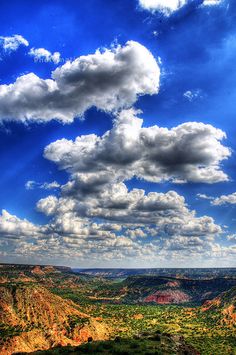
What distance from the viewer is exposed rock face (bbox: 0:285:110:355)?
13234 cm

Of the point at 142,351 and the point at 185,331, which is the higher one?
the point at 142,351

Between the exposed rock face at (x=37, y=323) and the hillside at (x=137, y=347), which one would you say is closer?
the hillside at (x=137, y=347)

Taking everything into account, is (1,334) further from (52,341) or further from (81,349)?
(81,349)

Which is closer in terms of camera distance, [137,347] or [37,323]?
[137,347]

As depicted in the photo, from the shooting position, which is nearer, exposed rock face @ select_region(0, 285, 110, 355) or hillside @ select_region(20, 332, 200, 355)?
hillside @ select_region(20, 332, 200, 355)

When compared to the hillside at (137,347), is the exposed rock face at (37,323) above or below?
below

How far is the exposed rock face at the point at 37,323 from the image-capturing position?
434 feet

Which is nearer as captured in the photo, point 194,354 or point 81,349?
point 81,349

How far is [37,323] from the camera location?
160m

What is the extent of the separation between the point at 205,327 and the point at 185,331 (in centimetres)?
2019

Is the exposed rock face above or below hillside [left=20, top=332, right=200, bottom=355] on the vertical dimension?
below

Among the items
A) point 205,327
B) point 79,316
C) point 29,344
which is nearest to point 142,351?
point 29,344

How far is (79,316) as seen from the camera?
185 meters

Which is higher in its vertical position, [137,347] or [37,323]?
[137,347]
